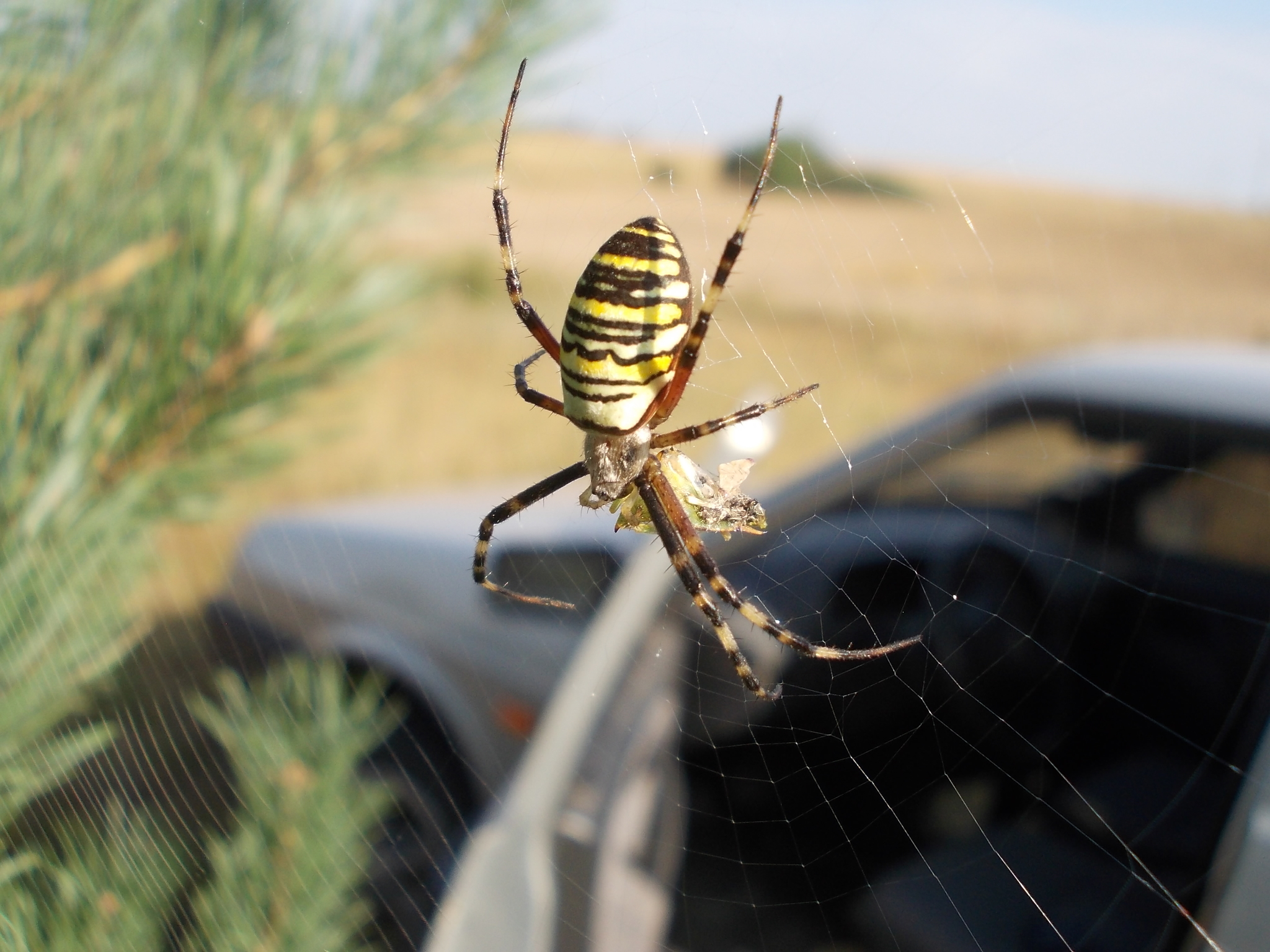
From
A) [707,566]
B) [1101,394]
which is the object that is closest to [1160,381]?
[1101,394]

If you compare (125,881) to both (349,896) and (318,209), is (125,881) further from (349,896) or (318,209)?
(318,209)

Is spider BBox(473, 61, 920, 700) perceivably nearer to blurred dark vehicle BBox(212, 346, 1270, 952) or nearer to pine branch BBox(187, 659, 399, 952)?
blurred dark vehicle BBox(212, 346, 1270, 952)

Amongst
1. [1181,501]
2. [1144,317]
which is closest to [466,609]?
[1181,501]

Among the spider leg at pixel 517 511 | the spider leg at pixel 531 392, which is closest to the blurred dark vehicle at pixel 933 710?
the spider leg at pixel 517 511

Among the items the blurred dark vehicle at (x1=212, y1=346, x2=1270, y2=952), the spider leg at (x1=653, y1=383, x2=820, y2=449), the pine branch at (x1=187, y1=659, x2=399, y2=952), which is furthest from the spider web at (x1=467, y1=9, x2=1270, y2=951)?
the pine branch at (x1=187, y1=659, x2=399, y2=952)

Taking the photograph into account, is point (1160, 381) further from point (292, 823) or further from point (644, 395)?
point (292, 823)

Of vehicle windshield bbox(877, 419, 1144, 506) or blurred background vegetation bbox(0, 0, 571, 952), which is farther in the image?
vehicle windshield bbox(877, 419, 1144, 506)

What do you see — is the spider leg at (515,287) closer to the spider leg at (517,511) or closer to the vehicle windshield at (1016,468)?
the spider leg at (517,511)
